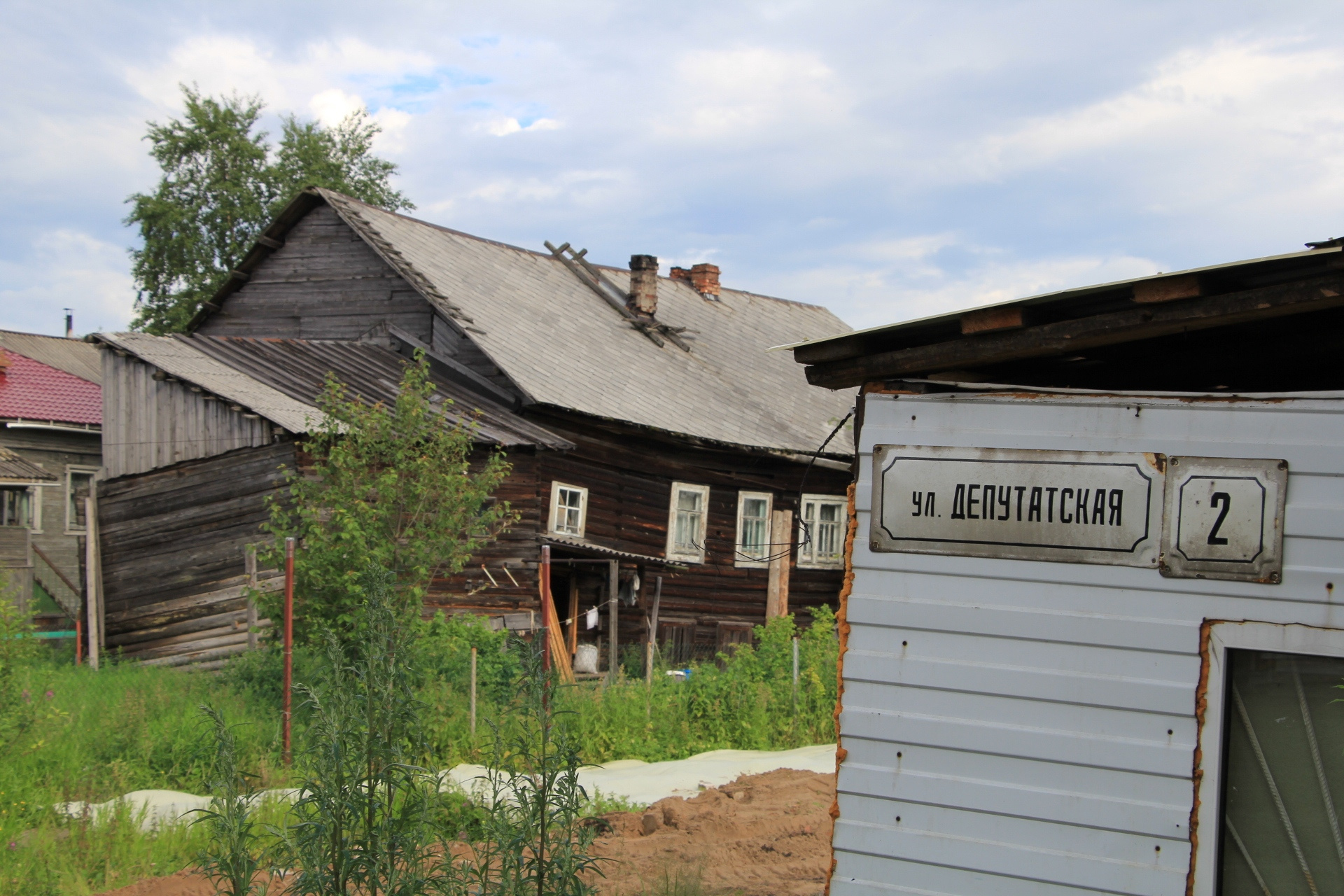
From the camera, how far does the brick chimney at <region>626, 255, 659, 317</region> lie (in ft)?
85.5

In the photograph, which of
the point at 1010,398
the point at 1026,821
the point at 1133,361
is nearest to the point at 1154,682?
the point at 1026,821

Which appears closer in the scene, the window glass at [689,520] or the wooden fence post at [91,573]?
the wooden fence post at [91,573]

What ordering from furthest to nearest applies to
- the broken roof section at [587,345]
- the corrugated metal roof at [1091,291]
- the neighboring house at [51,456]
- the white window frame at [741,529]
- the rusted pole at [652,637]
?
1. the neighboring house at [51,456]
2. the white window frame at [741,529]
3. the broken roof section at [587,345]
4. the rusted pole at [652,637]
5. the corrugated metal roof at [1091,291]

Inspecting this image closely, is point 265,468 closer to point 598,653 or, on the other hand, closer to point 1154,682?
point 598,653

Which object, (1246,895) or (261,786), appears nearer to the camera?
(1246,895)

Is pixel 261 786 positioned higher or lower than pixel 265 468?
lower

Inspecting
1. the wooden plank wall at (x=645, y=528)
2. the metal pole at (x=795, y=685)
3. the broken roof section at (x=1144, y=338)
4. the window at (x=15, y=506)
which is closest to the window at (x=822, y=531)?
the wooden plank wall at (x=645, y=528)

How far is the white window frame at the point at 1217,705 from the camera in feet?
14.8

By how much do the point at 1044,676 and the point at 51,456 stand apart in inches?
1024

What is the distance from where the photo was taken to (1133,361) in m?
5.73

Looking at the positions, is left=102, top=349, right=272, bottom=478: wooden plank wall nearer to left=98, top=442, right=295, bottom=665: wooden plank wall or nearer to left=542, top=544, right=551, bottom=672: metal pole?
left=98, top=442, right=295, bottom=665: wooden plank wall

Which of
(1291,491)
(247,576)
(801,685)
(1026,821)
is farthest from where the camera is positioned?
(247,576)

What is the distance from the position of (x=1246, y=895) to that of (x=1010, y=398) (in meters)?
2.22

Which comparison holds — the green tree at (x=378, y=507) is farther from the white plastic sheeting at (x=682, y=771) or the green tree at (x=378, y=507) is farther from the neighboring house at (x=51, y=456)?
the neighboring house at (x=51, y=456)
